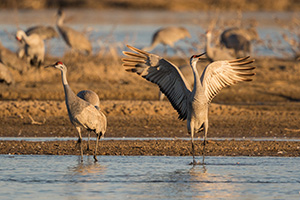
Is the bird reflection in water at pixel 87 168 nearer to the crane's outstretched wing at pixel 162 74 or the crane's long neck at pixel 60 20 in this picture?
the crane's outstretched wing at pixel 162 74

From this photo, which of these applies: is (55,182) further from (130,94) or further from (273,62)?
(273,62)

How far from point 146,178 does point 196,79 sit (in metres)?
1.87

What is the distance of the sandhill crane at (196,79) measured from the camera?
960cm

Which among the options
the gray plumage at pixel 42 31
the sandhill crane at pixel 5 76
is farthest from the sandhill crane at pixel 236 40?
the sandhill crane at pixel 5 76

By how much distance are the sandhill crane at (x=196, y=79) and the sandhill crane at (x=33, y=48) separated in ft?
30.7

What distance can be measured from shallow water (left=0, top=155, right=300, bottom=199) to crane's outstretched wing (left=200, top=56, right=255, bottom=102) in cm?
108

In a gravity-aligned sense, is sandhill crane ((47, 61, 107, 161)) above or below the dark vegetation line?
below

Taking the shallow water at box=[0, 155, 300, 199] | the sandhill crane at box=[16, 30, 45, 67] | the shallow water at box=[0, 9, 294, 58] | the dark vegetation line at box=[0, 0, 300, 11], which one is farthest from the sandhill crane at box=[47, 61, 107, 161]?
the dark vegetation line at box=[0, 0, 300, 11]

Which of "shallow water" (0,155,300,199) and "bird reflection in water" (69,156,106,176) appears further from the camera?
"bird reflection in water" (69,156,106,176)

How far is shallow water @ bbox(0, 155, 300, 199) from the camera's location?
745cm

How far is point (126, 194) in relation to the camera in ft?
24.3

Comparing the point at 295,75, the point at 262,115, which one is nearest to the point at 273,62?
the point at 295,75

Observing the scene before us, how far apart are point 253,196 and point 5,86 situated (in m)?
10.2

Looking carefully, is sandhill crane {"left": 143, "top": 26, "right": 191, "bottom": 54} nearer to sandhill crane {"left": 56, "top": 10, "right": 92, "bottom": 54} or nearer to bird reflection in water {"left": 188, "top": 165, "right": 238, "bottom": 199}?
sandhill crane {"left": 56, "top": 10, "right": 92, "bottom": 54}
